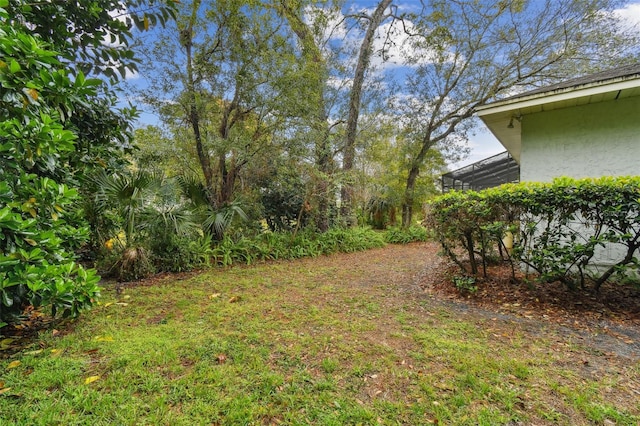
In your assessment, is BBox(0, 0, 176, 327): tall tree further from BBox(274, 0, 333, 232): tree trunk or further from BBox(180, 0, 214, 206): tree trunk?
BBox(274, 0, 333, 232): tree trunk

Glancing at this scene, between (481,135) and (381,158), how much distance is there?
4.22 meters

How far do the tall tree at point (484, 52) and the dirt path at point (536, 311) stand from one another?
6306 mm

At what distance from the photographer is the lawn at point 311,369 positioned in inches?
67.6

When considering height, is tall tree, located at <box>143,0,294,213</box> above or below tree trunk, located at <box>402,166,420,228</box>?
above

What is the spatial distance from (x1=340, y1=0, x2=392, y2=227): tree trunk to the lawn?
5950 mm

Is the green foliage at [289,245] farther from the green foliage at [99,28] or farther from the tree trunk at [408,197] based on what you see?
the green foliage at [99,28]

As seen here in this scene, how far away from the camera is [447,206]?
13.5 ft

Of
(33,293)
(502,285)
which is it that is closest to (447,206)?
(502,285)

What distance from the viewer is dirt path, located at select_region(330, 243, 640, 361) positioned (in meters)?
2.65

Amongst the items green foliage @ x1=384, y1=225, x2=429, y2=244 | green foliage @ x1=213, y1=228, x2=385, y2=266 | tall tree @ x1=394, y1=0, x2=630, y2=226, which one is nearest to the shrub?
green foliage @ x1=213, y1=228, x2=385, y2=266

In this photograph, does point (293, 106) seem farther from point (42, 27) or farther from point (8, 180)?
point (8, 180)

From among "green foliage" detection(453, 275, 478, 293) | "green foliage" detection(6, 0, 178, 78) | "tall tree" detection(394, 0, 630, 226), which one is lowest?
"green foliage" detection(453, 275, 478, 293)

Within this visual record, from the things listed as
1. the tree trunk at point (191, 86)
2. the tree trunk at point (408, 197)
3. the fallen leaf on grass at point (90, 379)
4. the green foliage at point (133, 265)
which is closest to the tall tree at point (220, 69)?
the tree trunk at point (191, 86)

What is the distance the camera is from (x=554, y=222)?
11.7 ft
